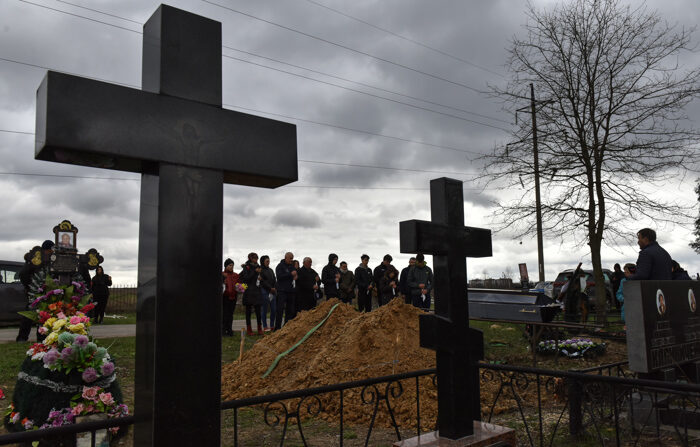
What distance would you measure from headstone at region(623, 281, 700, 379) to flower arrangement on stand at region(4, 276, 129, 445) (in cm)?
516

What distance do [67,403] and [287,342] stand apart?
4.65m

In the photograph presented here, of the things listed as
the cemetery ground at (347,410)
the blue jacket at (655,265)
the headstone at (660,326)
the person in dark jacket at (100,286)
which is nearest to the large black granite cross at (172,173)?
the cemetery ground at (347,410)

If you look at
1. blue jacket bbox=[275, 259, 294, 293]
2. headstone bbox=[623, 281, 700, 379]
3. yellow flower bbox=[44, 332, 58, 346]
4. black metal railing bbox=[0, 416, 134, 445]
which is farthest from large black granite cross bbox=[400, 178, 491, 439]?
blue jacket bbox=[275, 259, 294, 293]

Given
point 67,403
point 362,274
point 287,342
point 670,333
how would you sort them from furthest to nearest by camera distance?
point 362,274, point 287,342, point 670,333, point 67,403

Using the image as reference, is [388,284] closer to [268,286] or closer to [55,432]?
[268,286]

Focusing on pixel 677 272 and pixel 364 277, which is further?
pixel 364 277

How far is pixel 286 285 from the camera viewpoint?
1212 cm

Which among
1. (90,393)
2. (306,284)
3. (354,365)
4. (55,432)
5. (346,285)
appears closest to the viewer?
(55,432)

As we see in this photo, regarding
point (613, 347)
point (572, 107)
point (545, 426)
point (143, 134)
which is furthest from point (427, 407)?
point (572, 107)

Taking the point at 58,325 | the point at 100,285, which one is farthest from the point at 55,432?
the point at 100,285

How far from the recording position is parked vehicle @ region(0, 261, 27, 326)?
1361cm

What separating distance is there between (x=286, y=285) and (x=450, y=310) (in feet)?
29.5

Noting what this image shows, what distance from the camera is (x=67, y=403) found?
14.4 feet

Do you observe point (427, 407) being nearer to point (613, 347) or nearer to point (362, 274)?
point (613, 347)
